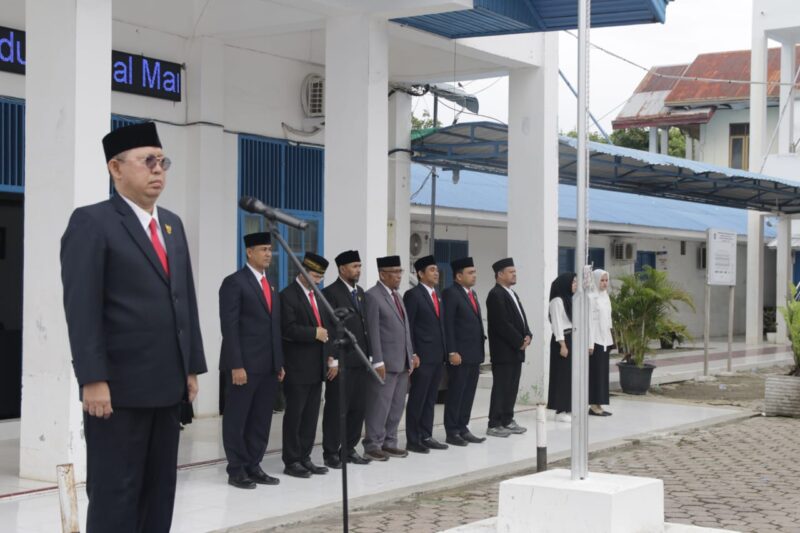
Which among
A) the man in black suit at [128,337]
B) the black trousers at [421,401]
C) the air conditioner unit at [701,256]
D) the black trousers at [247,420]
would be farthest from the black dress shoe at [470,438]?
the air conditioner unit at [701,256]

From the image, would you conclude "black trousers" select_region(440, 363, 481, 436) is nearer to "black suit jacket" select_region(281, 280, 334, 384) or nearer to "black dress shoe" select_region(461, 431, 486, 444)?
"black dress shoe" select_region(461, 431, 486, 444)

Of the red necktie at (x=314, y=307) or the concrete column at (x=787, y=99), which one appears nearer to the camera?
the red necktie at (x=314, y=307)

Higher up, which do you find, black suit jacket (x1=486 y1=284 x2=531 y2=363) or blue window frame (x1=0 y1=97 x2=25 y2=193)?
blue window frame (x1=0 y1=97 x2=25 y2=193)

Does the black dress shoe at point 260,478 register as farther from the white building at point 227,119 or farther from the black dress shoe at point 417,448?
the black dress shoe at point 417,448

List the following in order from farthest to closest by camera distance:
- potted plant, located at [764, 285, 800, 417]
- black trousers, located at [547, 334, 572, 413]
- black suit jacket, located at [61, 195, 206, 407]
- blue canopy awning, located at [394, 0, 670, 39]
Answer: potted plant, located at [764, 285, 800, 417] → black trousers, located at [547, 334, 572, 413] → blue canopy awning, located at [394, 0, 670, 39] → black suit jacket, located at [61, 195, 206, 407]

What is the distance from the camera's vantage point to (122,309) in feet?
15.9

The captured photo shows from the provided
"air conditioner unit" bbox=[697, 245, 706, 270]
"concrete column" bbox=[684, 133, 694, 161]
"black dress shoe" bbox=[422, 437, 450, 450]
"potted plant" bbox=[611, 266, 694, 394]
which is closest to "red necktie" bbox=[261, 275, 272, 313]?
"black dress shoe" bbox=[422, 437, 450, 450]

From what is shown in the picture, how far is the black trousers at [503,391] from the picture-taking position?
1191 cm

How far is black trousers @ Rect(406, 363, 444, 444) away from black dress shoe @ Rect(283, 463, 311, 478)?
1692 mm

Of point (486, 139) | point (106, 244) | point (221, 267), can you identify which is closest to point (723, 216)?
point (486, 139)

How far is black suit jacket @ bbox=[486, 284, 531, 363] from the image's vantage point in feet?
38.8

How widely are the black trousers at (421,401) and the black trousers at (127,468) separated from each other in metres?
5.93

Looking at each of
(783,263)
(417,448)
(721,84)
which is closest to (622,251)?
(783,263)

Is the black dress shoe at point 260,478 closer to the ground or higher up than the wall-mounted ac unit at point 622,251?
closer to the ground
